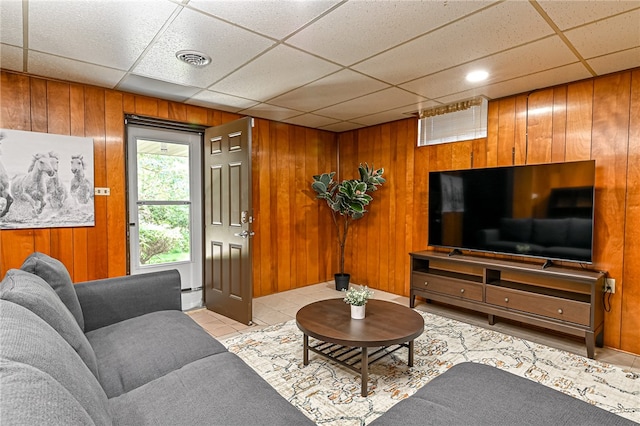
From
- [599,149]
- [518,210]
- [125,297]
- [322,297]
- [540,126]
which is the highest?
[540,126]

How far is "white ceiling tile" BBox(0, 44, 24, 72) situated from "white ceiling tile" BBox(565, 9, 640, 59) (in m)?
3.86

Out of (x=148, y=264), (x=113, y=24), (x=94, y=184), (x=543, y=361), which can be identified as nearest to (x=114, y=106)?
(x=94, y=184)

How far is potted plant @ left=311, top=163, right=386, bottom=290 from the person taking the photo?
456 centimetres

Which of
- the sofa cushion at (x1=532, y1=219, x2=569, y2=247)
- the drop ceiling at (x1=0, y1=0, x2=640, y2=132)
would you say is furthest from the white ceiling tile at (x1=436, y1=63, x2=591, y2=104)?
the sofa cushion at (x1=532, y1=219, x2=569, y2=247)

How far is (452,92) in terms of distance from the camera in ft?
11.3

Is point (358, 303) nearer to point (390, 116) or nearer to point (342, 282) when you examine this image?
point (342, 282)

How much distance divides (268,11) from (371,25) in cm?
65

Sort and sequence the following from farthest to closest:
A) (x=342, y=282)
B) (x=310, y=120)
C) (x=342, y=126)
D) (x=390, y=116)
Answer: (x=342, y=126) → (x=342, y=282) → (x=310, y=120) → (x=390, y=116)

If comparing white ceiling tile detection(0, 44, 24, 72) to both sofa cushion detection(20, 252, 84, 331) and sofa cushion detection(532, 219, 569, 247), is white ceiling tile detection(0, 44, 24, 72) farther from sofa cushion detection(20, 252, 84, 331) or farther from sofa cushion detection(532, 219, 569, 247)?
sofa cushion detection(532, 219, 569, 247)

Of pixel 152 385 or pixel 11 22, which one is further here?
pixel 11 22

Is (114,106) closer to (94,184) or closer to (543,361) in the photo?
(94,184)

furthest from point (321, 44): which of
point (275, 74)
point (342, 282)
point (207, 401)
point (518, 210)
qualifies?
point (342, 282)

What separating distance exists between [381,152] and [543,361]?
3.15 metres

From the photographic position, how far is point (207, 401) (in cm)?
131
